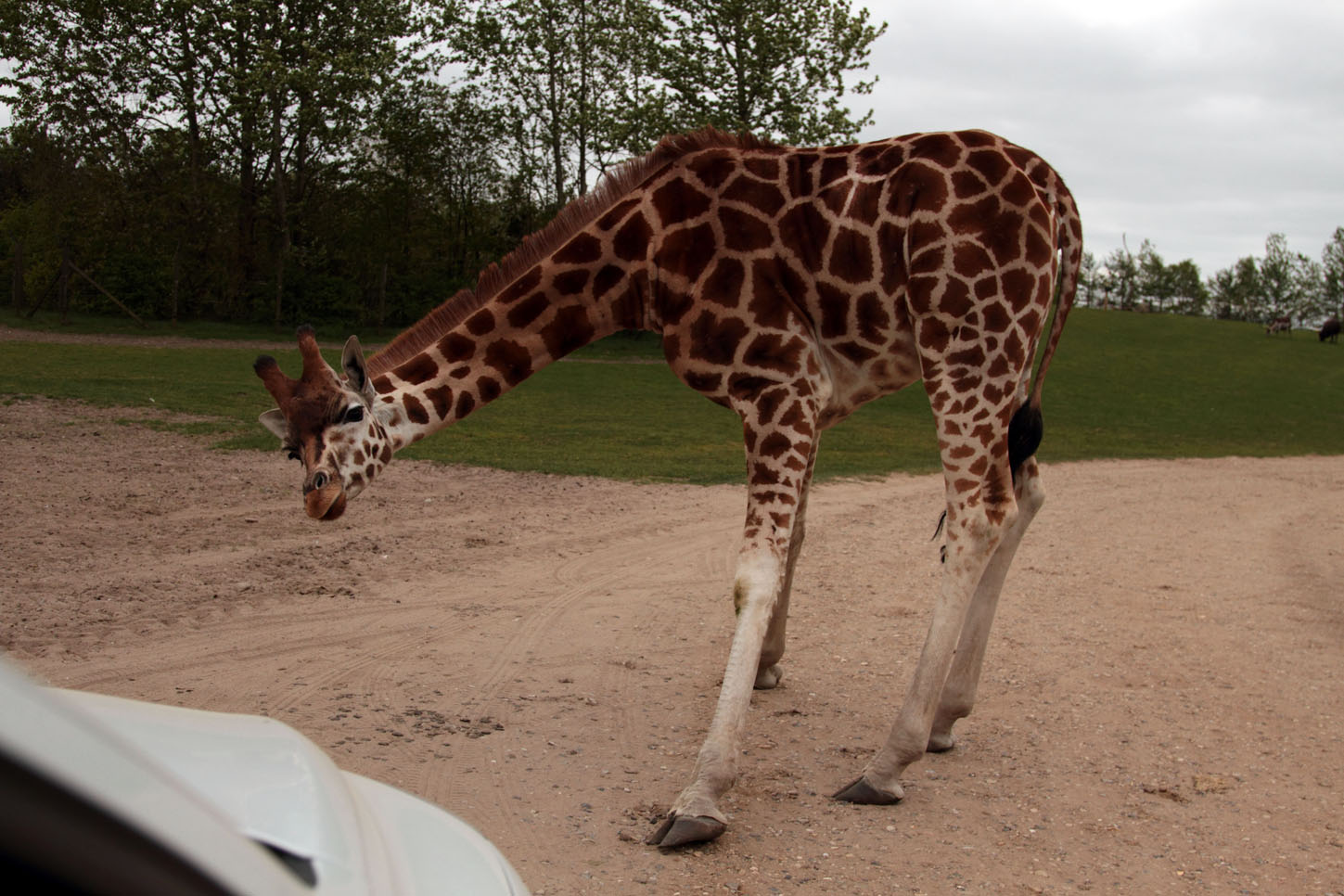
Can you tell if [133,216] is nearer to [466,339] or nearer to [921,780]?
[466,339]

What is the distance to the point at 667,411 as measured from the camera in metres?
19.7

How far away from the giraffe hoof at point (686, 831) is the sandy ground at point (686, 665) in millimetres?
55

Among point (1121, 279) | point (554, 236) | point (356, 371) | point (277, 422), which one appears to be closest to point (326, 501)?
point (277, 422)

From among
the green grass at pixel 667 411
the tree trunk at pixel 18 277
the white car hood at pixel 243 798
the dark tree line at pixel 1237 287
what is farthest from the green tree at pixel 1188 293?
the white car hood at pixel 243 798

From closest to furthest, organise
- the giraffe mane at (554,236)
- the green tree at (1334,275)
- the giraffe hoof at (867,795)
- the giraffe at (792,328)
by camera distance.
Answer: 1. the giraffe hoof at (867,795)
2. the giraffe at (792,328)
3. the giraffe mane at (554,236)
4. the green tree at (1334,275)

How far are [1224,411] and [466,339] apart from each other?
24.9 meters

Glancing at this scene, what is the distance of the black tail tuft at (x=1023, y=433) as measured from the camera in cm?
527

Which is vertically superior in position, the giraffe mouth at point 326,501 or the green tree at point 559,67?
the green tree at point 559,67

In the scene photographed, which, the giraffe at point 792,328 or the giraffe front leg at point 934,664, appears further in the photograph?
the giraffe at point 792,328

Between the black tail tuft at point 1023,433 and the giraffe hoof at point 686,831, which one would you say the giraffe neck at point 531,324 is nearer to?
the black tail tuft at point 1023,433

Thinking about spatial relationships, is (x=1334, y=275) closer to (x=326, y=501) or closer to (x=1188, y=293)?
(x=1188, y=293)

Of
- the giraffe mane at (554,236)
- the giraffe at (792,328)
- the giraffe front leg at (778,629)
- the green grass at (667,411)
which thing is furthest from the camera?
the green grass at (667,411)

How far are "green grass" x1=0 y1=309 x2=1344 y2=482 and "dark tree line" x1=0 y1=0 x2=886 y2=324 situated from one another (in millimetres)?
Result: 2662

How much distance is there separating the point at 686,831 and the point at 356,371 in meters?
2.50
